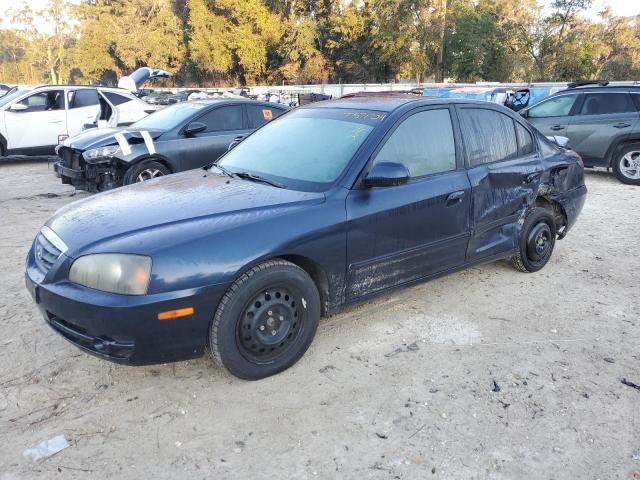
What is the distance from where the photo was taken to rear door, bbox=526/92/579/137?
10.1 m

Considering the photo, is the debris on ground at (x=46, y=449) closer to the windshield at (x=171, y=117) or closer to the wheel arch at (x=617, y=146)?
the windshield at (x=171, y=117)

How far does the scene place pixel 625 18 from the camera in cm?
3528

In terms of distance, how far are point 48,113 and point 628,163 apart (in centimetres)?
1161

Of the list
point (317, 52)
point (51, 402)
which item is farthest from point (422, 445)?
point (317, 52)

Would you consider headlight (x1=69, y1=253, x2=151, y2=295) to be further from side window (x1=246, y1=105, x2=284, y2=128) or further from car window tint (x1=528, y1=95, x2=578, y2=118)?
car window tint (x1=528, y1=95, x2=578, y2=118)

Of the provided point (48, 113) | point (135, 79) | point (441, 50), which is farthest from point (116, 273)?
point (441, 50)

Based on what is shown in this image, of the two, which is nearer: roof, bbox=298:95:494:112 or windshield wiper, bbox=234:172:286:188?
windshield wiper, bbox=234:172:286:188

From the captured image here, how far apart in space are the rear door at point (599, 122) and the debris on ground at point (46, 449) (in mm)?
9913

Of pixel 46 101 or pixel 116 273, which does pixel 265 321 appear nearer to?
pixel 116 273

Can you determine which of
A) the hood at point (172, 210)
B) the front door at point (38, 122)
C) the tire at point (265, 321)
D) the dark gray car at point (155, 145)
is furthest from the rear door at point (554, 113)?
the front door at point (38, 122)

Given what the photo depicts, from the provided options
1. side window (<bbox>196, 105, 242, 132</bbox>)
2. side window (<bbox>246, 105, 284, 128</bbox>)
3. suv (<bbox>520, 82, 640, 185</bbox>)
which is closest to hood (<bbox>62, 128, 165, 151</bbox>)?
side window (<bbox>196, 105, 242, 132</bbox>)

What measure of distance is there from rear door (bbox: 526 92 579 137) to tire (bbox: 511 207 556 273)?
6.01m

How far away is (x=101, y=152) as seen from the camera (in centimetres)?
687

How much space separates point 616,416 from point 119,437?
2638 millimetres
